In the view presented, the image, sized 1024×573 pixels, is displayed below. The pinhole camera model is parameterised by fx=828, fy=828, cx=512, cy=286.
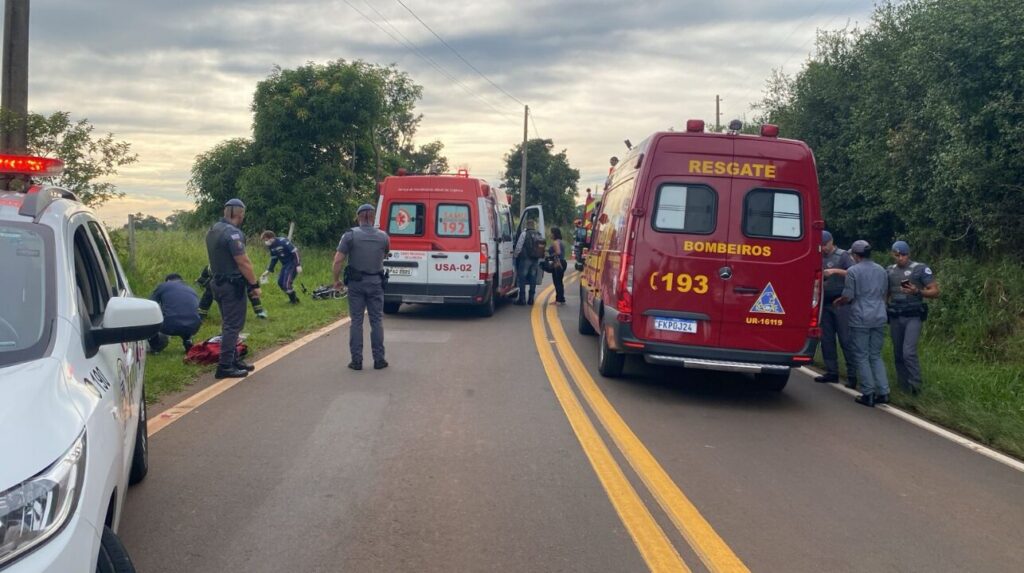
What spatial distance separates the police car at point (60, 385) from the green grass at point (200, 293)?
382 centimetres

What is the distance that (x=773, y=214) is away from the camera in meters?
8.38

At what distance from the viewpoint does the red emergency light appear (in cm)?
421

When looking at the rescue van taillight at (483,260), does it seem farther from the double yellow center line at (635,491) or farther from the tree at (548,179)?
the tree at (548,179)

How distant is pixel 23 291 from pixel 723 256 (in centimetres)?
640

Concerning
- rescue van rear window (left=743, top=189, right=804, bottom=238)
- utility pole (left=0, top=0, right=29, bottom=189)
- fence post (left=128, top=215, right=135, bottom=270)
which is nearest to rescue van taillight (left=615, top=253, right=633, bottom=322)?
rescue van rear window (left=743, top=189, right=804, bottom=238)

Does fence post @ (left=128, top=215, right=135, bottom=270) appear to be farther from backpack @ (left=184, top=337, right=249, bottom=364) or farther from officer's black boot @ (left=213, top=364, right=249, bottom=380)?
officer's black boot @ (left=213, top=364, right=249, bottom=380)

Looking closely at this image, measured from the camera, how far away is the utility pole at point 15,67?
33.1 feet

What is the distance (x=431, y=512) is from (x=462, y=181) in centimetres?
1032

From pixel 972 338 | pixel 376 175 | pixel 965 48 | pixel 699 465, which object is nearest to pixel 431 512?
pixel 699 465

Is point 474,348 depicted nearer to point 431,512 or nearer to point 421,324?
point 421,324

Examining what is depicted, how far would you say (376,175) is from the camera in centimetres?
3269

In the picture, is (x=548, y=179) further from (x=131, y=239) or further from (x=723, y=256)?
(x=723, y=256)

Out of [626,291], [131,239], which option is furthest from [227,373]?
A: [131,239]

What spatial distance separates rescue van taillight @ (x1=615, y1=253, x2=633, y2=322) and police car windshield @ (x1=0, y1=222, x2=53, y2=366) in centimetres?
573
